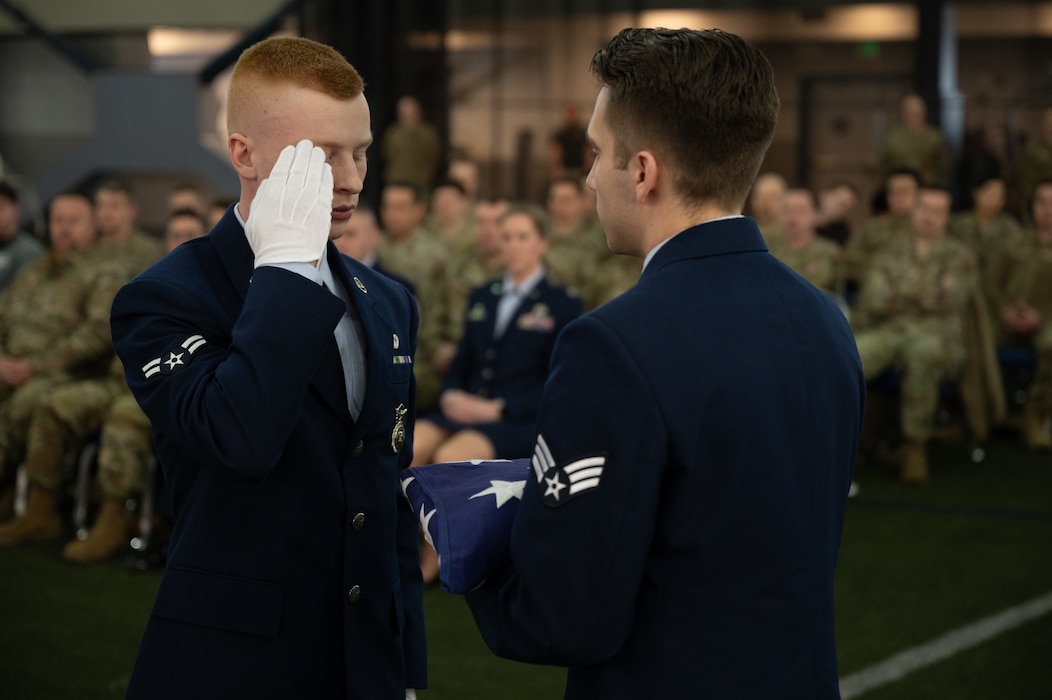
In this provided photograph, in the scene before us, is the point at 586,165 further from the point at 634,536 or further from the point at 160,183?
the point at 634,536

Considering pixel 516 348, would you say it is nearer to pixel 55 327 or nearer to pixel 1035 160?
pixel 55 327

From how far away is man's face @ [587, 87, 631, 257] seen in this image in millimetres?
1458

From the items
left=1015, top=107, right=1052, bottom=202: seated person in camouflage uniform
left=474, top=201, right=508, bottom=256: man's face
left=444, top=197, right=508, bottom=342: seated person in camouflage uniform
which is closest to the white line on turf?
left=444, top=197, right=508, bottom=342: seated person in camouflage uniform

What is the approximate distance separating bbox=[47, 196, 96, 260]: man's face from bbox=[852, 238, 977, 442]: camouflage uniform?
3.89 m

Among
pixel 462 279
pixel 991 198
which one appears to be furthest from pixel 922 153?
pixel 462 279

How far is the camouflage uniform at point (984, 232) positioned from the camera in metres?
8.30

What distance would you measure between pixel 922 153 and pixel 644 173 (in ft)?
31.2

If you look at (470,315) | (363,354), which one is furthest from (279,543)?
(470,315)

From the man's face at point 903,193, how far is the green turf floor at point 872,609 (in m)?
2.41

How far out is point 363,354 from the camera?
1777 millimetres

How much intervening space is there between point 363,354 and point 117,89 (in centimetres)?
1437

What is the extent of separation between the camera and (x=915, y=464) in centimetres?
633

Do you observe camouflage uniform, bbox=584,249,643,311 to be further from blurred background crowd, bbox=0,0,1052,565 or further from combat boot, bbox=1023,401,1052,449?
combat boot, bbox=1023,401,1052,449

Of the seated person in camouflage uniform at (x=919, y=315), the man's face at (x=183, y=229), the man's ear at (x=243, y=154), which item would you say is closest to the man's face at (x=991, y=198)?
the seated person in camouflage uniform at (x=919, y=315)
